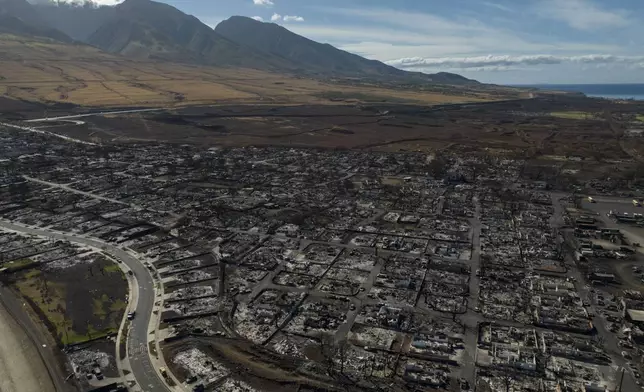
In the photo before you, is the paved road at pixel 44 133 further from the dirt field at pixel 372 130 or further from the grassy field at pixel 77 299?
the grassy field at pixel 77 299

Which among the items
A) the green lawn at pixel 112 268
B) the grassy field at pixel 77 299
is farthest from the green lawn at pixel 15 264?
the green lawn at pixel 112 268

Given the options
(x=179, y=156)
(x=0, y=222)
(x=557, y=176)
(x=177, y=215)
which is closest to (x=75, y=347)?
(x=177, y=215)

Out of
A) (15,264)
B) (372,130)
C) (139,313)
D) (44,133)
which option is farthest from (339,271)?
(44,133)

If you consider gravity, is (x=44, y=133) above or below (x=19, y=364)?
above

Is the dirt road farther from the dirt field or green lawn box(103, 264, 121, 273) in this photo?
the dirt field

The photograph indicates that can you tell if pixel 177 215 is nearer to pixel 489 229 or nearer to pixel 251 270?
pixel 251 270

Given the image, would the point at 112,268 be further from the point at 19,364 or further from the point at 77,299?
the point at 19,364

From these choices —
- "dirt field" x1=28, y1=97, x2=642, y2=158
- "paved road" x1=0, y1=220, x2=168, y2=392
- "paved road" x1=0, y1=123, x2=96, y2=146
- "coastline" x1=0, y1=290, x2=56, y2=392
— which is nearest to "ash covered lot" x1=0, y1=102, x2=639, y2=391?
"paved road" x1=0, y1=220, x2=168, y2=392
